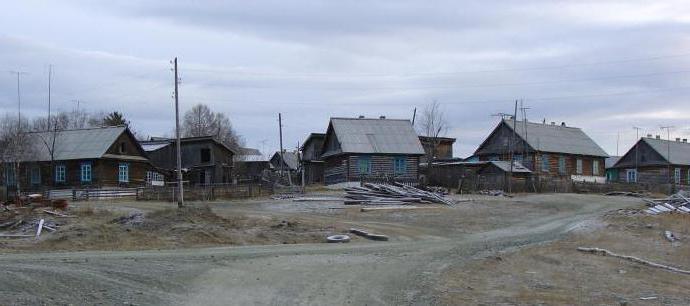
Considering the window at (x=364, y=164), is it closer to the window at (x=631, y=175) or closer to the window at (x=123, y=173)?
the window at (x=123, y=173)

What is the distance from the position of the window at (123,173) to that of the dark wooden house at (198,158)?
11.5 metres

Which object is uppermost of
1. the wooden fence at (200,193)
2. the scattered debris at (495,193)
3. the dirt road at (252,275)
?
the wooden fence at (200,193)

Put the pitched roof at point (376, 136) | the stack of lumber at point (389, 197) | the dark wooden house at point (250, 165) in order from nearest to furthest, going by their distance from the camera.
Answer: the stack of lumber at point (389, 197) → the pitched roof at point (376, 136) → the dark wooden house at point (250, 165)

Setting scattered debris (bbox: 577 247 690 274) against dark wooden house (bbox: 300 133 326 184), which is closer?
scattered debris (bbox: 577 247 690 274)

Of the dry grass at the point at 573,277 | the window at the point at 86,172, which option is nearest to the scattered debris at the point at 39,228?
the dry grass at the point at 573,277

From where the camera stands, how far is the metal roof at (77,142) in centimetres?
5888

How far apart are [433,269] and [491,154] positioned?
62.5m

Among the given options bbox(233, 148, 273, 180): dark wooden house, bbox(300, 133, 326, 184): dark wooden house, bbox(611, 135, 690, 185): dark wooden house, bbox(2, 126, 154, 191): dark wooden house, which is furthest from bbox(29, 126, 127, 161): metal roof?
bbox(611, 135, 690, 185): dark wooden house

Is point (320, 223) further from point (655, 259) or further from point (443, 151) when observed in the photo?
point (443, 151)

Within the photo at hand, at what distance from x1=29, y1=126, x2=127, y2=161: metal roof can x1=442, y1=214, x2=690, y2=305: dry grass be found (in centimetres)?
4197

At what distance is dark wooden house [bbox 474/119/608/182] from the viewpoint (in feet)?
246

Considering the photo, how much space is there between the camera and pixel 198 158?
7450 cm

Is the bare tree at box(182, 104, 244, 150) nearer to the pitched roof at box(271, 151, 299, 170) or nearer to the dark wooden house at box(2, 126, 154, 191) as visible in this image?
the pitched roof at box(271, 151, 299, 170)

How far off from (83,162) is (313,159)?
26.5 meters
